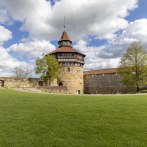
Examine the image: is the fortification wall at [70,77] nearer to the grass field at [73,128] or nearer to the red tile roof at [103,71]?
the red tile roof at [103,71]

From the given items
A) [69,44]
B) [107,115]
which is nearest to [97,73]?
[69,44]

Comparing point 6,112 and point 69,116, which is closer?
point 69,116

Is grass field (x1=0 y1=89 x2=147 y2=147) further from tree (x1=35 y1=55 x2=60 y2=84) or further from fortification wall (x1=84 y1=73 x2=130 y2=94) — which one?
fortification wall (x1=84 y1=73 x2=130 y2=94)

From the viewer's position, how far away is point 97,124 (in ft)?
25.3

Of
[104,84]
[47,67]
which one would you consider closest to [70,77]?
[47,67]

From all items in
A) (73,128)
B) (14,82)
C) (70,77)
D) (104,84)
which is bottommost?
(73,128)

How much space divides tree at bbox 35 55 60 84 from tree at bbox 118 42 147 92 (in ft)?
42.7

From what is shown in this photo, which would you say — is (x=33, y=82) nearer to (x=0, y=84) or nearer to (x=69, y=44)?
(x=0, y=84)

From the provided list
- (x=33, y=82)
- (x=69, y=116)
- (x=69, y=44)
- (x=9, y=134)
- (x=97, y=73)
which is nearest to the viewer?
(x=9, y=134)

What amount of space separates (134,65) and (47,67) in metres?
16.9

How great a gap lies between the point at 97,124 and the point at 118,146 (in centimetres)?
194

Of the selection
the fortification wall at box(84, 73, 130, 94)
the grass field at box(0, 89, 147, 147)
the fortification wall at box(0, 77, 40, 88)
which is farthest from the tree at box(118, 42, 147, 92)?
the grass field at box(0, 89, 147, 147)

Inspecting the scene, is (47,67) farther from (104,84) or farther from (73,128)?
(73,128)

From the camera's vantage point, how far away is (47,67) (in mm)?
42438
